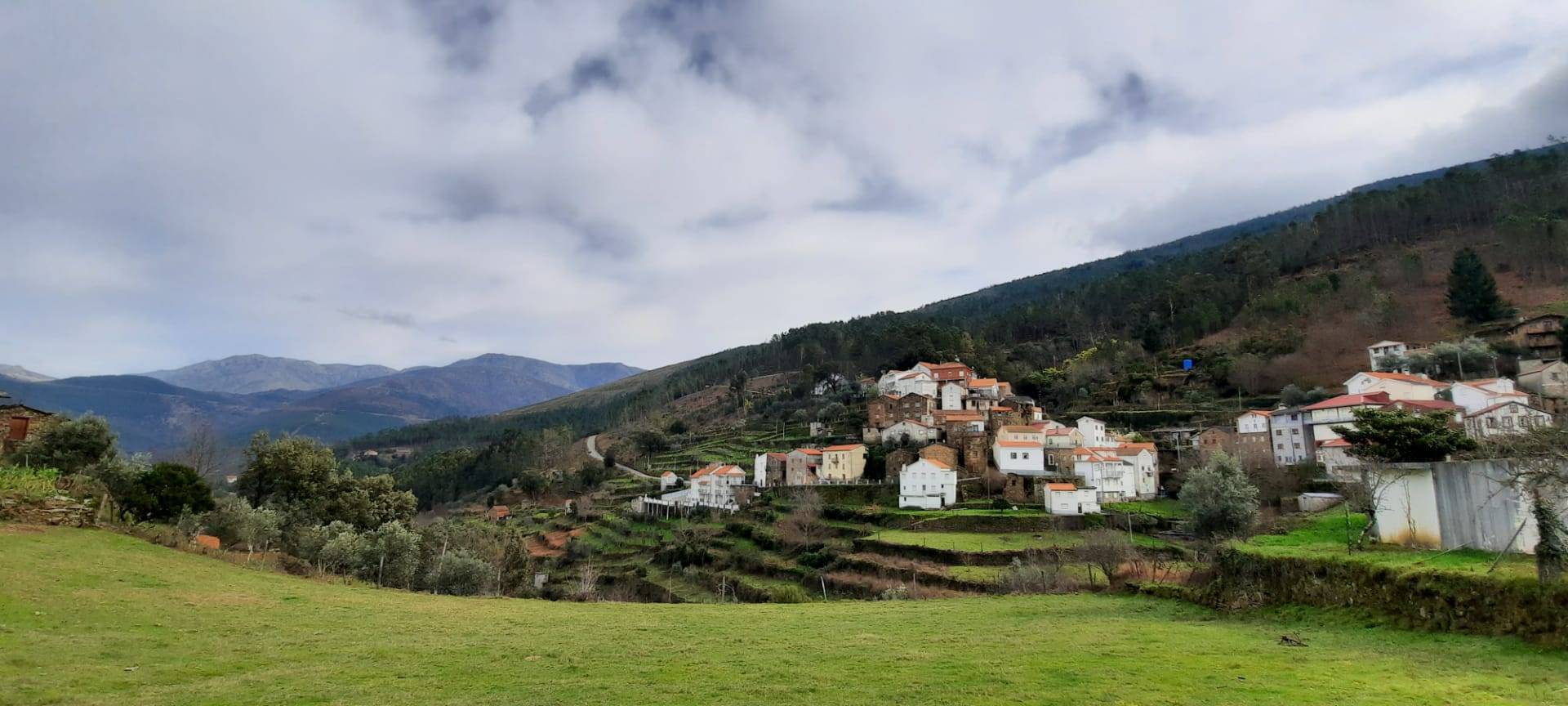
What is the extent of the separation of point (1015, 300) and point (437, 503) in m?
148

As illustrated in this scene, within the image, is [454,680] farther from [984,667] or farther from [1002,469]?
[1002,469]

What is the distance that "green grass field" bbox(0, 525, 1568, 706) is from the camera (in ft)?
30.7

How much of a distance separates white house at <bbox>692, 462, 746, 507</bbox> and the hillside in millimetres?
35823

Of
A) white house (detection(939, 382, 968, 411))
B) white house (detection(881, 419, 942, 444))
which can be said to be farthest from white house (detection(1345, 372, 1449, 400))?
white house (detection(939, 382, 968, 411))

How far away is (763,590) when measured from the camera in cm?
4150

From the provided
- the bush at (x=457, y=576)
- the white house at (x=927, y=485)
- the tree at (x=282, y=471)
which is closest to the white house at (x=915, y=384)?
the white house at (x=927, y=485)

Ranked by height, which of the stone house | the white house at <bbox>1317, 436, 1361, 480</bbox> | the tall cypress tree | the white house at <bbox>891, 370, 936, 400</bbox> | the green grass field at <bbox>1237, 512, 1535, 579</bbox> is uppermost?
the tall cypress tree

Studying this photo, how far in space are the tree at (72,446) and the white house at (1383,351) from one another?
297ft

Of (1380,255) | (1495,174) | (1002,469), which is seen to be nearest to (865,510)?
(1002,469)

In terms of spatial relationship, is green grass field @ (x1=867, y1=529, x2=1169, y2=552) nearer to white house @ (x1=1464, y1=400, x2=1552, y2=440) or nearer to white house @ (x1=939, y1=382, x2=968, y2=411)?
white house @ (x1=1464, y1=400, x2=1552, y2=440)

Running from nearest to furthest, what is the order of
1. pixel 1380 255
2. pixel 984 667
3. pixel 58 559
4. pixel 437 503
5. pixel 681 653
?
pixel 984 667, pixel 681 653, pixel 58 559, pixel 1380 255, pixel 437 503

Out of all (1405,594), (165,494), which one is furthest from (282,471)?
(1405,594)

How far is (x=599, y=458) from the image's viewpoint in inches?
4304

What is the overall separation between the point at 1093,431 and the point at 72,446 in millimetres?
66082
